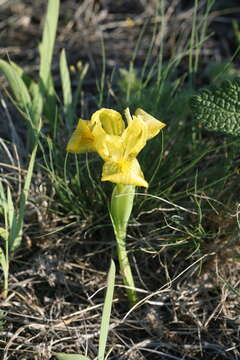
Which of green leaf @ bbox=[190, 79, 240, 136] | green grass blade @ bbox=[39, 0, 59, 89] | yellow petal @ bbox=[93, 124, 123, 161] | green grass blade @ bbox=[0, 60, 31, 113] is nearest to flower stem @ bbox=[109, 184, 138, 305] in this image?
yellow petal @ bbox=[93, 124, 123, 161]

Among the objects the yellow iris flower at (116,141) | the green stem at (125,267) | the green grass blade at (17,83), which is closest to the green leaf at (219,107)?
the yellow iris flower at (116,141)

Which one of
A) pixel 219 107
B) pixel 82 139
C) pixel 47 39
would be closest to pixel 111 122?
pixel 82 139

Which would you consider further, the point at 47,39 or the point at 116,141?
the point at 47,39

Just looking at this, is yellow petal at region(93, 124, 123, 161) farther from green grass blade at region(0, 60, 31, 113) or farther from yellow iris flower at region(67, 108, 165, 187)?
green grass blade at region(0, 60, 31, 113)

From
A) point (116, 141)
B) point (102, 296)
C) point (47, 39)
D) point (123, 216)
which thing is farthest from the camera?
point (47, 39)

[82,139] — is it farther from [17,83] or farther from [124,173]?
[17,83]

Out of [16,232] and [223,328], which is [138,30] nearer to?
[16,232]
